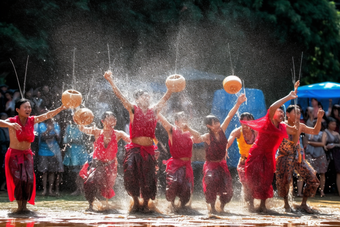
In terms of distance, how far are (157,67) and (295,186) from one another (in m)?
4.72

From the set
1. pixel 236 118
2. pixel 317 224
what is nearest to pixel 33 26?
pixel 236 118

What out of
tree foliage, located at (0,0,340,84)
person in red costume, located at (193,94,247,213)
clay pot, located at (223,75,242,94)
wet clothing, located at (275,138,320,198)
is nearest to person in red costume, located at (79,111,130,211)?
person in red costume, located at (193,94,247,213)

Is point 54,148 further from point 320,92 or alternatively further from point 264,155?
point 320,92

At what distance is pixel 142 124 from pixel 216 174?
1.38 metres

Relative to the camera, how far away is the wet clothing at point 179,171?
27.0 ft

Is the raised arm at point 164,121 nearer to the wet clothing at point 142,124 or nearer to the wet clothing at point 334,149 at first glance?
the wet clothing at point 142,124

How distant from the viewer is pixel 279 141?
8.24 meters

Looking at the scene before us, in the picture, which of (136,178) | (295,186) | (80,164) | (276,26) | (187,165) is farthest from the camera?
(276,26)

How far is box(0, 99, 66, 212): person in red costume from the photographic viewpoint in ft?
25.5

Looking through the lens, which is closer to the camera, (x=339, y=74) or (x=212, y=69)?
(x=212, y=69)

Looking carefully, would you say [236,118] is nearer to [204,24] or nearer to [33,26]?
[204,24]

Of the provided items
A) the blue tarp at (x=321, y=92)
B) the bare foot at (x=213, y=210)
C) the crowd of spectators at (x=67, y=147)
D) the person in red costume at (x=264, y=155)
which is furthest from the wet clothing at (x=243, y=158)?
the blue tarp at (x=321, y=92)

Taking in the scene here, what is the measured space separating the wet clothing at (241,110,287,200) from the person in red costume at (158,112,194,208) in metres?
0.95

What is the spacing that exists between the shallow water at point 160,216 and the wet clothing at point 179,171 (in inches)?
10.1
